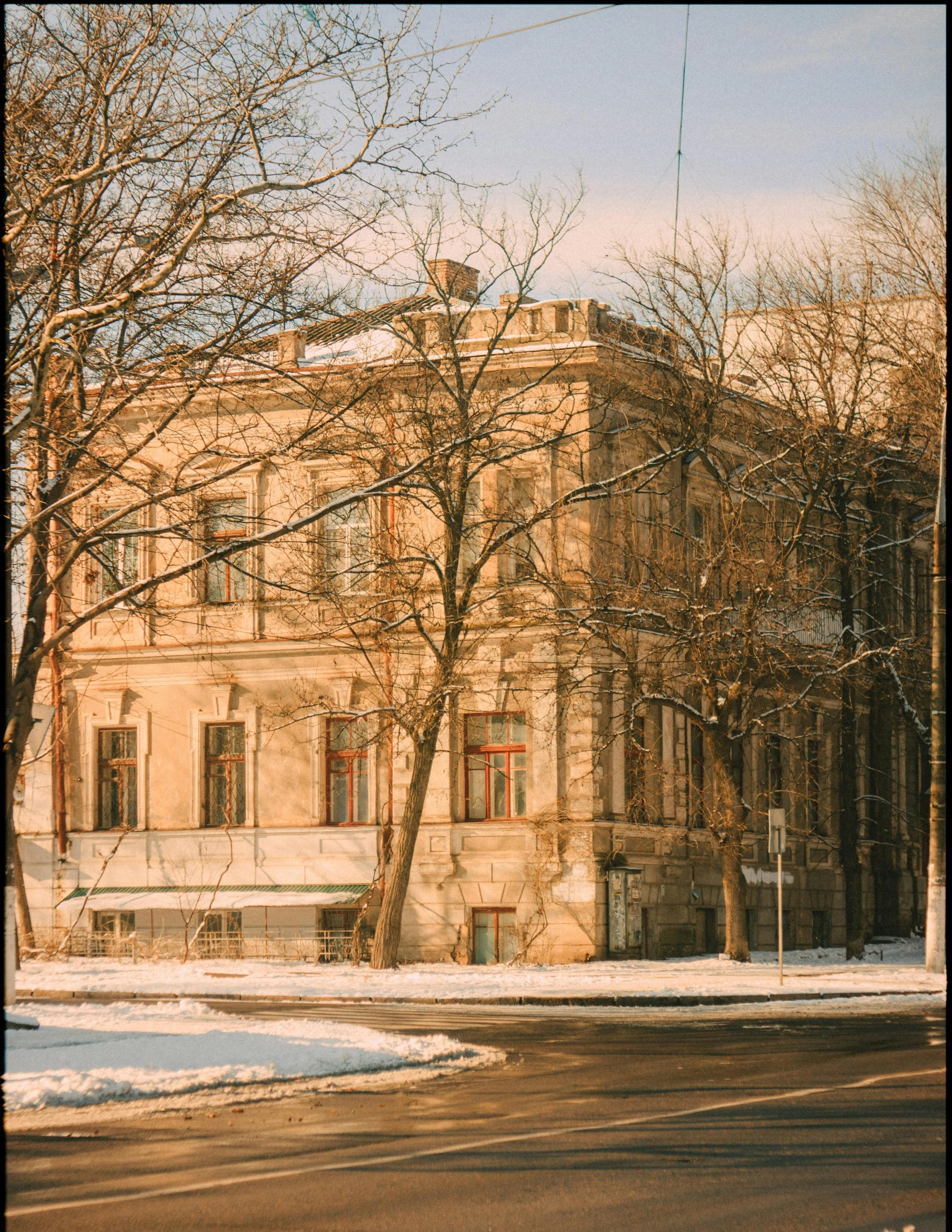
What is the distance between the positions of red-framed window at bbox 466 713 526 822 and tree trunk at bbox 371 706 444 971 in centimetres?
452

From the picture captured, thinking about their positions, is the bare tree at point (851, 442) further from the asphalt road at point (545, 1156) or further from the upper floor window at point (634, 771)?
the asphalt road at point (545, 1156)

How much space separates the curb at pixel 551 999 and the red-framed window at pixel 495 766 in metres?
9.79

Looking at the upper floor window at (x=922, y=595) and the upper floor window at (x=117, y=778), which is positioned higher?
the upper floor window at (x=922, y=595)

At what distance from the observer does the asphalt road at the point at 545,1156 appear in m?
8.16

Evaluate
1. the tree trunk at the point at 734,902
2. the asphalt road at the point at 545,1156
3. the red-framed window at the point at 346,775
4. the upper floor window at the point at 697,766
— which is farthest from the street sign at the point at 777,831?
the red-framed window at the point at 346,775

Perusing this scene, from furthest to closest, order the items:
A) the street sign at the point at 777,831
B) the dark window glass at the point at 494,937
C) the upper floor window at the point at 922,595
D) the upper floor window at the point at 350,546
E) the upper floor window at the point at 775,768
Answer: the upper floor window at the point at 922,595 < the upper floor window at the point at 775,768 < the dark window glass at the point at 494,937 < the upper floor window at the point at 350,546 < the street sign at the point at 777,831

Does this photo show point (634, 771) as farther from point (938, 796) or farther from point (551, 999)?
point (551, 999)

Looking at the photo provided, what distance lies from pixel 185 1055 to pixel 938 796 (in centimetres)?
1754

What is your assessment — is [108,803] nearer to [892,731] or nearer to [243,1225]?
[892,731]

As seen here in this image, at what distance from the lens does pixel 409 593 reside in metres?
29.4

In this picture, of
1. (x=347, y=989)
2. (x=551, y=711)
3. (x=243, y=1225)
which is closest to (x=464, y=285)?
(x=551, y=711)

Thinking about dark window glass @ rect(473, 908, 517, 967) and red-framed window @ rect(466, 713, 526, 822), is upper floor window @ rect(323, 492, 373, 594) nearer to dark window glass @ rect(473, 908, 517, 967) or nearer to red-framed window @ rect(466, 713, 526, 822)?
red-framed window @ rect(466, 713, 526, 822)

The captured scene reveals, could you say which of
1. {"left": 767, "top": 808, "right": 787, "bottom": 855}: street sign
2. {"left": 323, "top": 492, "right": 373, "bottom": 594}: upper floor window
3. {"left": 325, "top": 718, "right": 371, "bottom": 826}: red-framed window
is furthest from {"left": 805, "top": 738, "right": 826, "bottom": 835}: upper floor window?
{"left": 767, "top": 808, "right": 787, "bottom": 855}: street sign

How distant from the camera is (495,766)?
3416 cm
